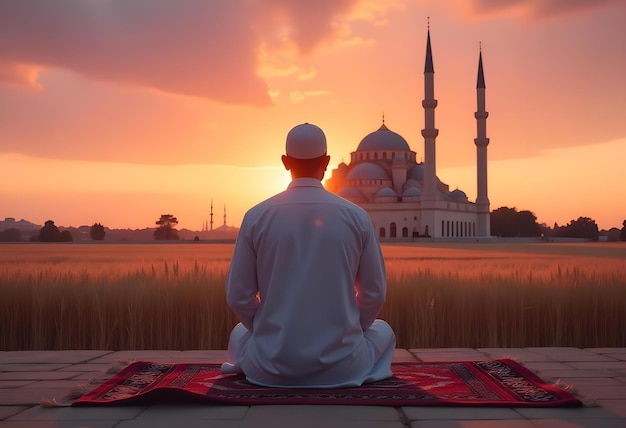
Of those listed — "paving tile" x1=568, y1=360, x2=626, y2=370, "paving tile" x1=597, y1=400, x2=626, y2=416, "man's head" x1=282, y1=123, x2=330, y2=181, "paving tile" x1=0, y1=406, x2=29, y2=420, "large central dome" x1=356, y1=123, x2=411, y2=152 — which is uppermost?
"large central dome" x1=356, y1=123, x2=411, y2=152

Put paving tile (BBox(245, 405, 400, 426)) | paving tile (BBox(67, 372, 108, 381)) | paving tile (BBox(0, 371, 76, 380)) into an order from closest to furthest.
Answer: paving tile (BBox(245, 405, 400, 426)) → paving tile (BBox(67, 372, 108, 381)) → paving tile (BBox(0, 371, 76, 380))

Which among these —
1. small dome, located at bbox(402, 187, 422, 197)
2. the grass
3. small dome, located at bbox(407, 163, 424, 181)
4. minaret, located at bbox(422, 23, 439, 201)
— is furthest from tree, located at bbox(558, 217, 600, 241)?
the grass

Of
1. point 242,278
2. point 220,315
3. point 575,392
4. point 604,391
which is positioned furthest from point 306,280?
point 220,315

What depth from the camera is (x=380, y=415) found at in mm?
3166

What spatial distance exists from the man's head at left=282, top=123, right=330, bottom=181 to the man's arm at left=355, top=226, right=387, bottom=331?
425 millimetres

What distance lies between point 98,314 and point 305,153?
3384mm

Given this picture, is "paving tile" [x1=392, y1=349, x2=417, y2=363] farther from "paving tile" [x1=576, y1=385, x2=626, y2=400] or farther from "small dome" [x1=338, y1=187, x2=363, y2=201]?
"small dome" [x1=338, y1=187, x2=363, y2=201]

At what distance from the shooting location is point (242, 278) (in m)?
3.68

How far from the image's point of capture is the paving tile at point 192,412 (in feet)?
10.3

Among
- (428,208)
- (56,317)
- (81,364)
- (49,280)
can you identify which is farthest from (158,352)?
(428,208)

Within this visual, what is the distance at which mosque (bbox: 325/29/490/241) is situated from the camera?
61.6m

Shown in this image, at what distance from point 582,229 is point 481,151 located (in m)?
35.7

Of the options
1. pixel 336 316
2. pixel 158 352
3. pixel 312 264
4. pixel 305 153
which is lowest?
pixel 158 352

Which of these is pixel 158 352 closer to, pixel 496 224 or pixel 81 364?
pixel 81 364
